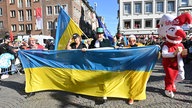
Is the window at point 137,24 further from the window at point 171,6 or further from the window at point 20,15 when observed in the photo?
the window at point 20,15

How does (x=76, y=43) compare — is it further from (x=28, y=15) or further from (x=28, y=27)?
(x=28, y=15)

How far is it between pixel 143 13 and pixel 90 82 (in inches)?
1839

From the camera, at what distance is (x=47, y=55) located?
268 inches

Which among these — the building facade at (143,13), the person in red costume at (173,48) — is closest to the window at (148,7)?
the building facade at (143,13)

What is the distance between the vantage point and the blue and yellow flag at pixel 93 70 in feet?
19.3

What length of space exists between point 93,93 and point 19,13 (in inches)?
2139

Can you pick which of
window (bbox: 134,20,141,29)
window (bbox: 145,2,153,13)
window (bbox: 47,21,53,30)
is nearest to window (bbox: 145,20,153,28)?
window (bbox: 134,20,141,29)

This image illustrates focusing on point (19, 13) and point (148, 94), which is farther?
point (19, 13)

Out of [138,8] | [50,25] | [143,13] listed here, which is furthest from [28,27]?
[143,13]

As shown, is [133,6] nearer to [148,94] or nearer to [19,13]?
[19,13]

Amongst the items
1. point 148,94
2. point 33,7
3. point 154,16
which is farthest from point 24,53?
point 33,7

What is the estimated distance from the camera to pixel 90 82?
6.26 m

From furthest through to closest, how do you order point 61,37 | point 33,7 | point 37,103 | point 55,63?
1. point 33,7
2. point 61,37
3. point 55,63
4. point 37,103

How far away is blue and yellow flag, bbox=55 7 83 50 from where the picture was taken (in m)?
7.63
